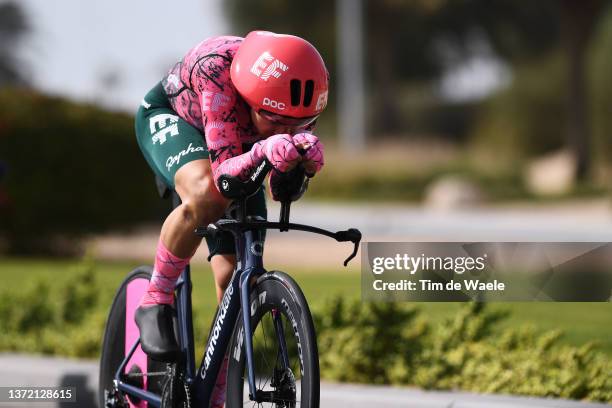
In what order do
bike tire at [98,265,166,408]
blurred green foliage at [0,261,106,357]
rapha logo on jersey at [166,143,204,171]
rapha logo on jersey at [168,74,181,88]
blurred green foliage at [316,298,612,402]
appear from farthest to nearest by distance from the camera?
1. blurred green foliage at [0,261,106,357]
2. blurred green foliage at [316,298,612,402]
3. bike tire at [98,265,166,408]
4. rapha logo on jersey at [168,74,181,88]
5. rapha logo on jersey at [166,143,204,171]

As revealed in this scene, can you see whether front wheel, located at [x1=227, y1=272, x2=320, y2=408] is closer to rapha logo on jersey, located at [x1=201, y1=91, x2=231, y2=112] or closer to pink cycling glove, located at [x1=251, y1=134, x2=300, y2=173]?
pink cycling glove, located at [x1=251, y1=134, x2=300, y2=173]

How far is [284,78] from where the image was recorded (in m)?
3.90

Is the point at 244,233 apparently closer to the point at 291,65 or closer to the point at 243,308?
the point at 243,308

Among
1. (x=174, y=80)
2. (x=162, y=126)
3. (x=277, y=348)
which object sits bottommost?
(x=277, y=348)

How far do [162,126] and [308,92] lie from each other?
0.80 metres

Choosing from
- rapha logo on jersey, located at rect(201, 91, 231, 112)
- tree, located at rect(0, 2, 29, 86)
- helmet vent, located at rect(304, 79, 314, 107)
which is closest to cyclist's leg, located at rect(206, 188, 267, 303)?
Result: rapha logo on jersey, located at rect(201, 91, 231, 112)

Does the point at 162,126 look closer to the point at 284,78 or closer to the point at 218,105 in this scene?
the point at 218,105

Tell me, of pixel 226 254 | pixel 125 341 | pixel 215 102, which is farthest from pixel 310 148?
pixel 125 341

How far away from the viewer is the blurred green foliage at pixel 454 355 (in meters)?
5.46

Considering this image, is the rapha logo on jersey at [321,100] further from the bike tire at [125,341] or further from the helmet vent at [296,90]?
the bike tire at [125,341]

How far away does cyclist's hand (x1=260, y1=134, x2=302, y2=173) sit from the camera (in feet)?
12.0

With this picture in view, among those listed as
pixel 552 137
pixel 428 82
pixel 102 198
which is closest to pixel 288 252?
pixel 102 198

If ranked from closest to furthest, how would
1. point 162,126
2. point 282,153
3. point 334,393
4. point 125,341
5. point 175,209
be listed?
point 282,153
point 175,209
point 162,126
point 125,341
point 334,393

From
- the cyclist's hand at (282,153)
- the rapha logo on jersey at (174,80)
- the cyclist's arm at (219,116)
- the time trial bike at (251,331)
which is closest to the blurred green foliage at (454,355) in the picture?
the time trial bike at (251,331)
